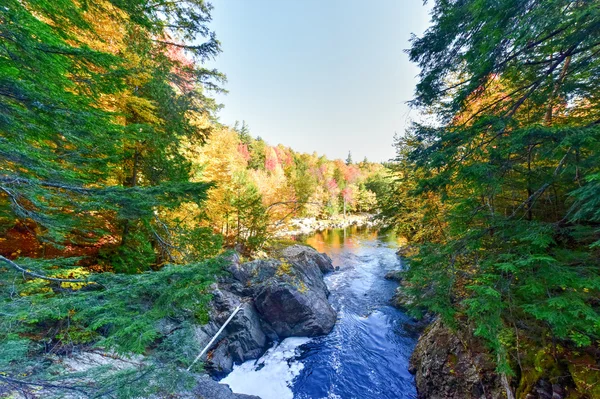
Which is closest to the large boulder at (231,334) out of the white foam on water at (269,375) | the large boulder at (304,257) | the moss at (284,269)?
the white foam on water at (269,375)

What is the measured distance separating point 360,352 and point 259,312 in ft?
11.6

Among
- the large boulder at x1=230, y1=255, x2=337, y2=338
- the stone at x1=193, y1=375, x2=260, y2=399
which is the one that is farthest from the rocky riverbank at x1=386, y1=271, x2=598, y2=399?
the stone at x1=193, y1=375, x2=260, y2=399

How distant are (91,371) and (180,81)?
265 inches

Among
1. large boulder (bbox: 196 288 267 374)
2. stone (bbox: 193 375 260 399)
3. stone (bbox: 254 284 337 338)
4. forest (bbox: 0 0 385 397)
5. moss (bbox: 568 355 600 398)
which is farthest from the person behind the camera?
stone (bbox: 254 284 337 338)

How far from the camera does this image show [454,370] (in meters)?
4.64

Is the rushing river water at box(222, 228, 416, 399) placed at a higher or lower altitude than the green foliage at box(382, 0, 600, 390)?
lower

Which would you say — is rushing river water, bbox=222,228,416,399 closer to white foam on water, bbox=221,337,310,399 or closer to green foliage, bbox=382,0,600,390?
white foam on water, bbox=221,337,310,399

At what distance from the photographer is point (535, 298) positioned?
314cm

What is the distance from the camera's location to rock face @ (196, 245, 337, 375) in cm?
633

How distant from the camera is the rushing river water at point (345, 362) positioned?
18.5 feet

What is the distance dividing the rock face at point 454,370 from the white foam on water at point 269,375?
3.23m

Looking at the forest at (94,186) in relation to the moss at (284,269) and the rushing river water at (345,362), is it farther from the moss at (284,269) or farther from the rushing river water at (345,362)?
the moss at (284,269)

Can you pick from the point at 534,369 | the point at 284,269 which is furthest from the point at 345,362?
the point at 534,369

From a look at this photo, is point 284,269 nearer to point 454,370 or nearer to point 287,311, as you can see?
point 287,311
